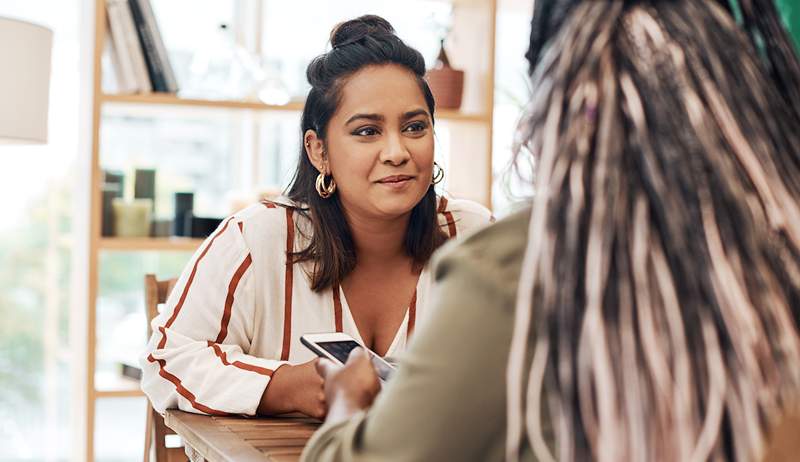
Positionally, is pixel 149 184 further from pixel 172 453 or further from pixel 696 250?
pixel 696 250

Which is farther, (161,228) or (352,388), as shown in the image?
(161,228)

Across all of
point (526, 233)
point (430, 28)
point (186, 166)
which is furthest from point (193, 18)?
point (526, 233)

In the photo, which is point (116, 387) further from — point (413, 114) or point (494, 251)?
point (494, 251)

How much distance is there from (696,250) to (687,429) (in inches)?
5.2

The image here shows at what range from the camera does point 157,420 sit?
1.86 m

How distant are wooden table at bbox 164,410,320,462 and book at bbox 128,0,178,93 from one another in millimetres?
1554

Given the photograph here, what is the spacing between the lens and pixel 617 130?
2.41 ft

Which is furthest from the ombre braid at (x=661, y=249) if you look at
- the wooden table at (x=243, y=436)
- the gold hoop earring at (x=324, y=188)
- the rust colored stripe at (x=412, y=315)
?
the gold hoop earring at (x=324, y=188)

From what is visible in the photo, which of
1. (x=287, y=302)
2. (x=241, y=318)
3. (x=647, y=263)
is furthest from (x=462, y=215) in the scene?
(x=647, y=263)

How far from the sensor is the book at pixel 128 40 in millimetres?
2793

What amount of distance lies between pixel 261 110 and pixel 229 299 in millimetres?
1371

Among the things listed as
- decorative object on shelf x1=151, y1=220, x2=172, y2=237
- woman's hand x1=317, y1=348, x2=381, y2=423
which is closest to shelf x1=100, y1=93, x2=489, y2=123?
decorative object on shelf x1=151, y1=220, x2=172, y2=237

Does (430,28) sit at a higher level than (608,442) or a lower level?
higher

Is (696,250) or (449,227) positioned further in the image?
(449,227)
